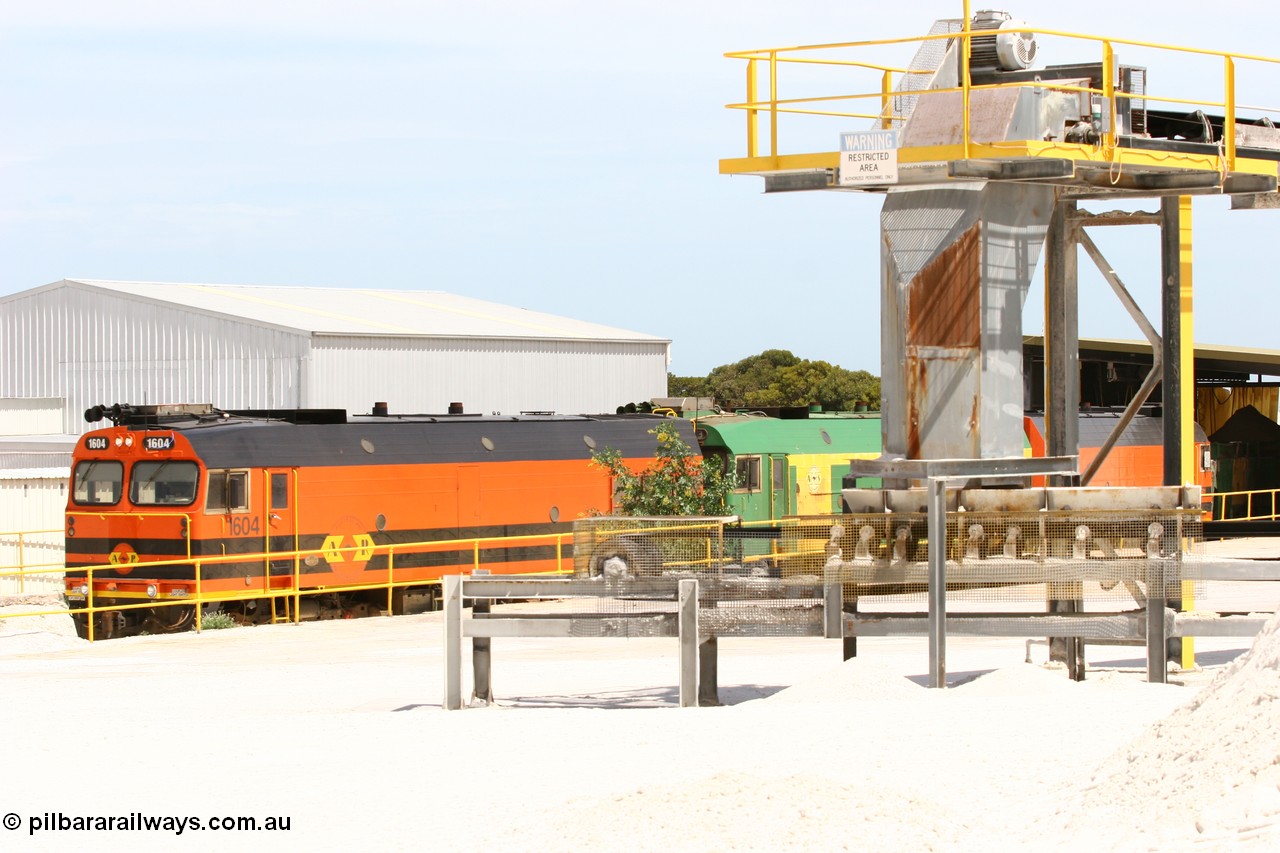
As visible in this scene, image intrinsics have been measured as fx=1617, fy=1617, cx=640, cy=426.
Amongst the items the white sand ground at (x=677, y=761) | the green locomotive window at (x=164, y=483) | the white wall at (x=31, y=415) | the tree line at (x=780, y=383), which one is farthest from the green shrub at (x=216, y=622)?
Result: the tree line at (x=780, y=383)

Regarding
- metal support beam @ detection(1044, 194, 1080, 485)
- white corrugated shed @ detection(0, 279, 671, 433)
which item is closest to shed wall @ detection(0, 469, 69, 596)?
white corrugated shed @ detection(0, 279, 671, 433)

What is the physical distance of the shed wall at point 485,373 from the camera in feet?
122

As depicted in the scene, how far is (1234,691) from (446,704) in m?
6.45

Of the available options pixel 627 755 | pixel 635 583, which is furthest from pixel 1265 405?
pixel 627 755

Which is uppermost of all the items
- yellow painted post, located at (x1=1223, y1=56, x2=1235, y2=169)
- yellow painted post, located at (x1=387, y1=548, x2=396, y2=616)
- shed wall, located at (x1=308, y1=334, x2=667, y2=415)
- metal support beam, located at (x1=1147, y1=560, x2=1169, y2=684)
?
yellow painted post, located at (x1=1223, y1=56, x2=1235, y2=169)

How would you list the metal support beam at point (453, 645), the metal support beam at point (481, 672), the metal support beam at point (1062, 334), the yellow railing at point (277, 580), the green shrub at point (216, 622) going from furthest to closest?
the green shrub at point (216, 622) < the yellow railing at point (277, 580) < the metal support beam at point (1062, 334) < the metal support beam at point (481, 672) < the metal support beam at point (453, 645)

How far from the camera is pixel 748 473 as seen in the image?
90.0 feet

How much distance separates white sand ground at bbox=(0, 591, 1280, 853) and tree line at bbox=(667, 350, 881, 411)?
2226 inches

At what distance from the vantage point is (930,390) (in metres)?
12.7

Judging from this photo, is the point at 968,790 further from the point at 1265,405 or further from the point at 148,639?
the point at 1265,405

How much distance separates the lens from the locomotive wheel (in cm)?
2064

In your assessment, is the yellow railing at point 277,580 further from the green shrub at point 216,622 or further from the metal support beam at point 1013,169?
the metal support beam at point 1013,169

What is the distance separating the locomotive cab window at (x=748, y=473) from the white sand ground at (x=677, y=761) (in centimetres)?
1219

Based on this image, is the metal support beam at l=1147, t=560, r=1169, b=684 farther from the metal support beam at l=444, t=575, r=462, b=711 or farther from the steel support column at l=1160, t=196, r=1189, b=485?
the metal support beam at l=444, t=575, r=462, b=711
